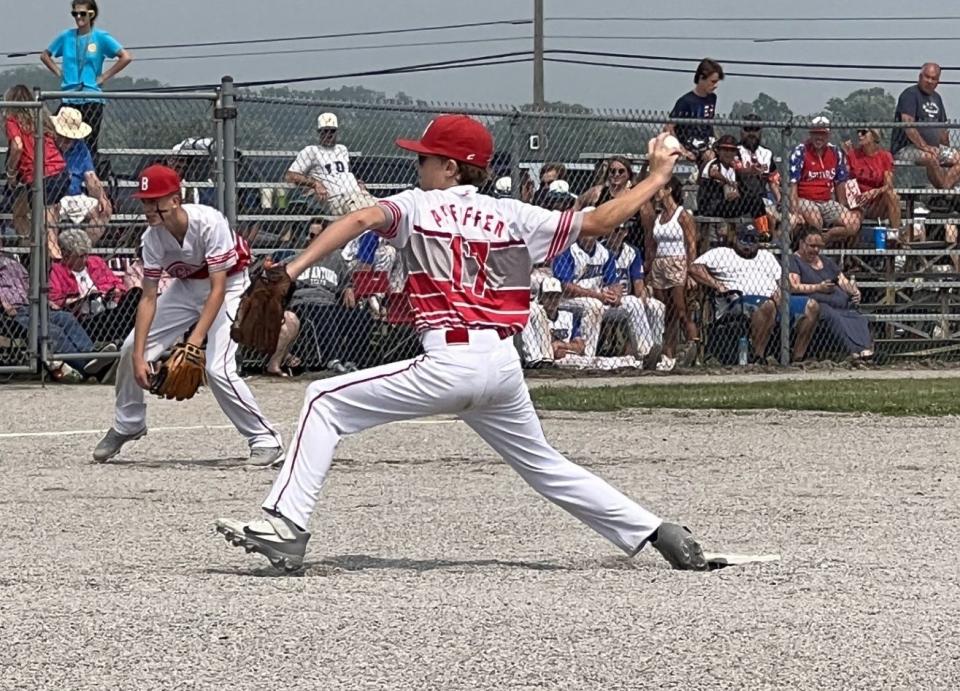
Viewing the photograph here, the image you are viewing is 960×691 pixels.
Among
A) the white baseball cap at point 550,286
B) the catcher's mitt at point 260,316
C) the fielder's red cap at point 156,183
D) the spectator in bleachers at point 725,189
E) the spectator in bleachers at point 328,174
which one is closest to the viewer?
the catcher's mitt at point 260,316

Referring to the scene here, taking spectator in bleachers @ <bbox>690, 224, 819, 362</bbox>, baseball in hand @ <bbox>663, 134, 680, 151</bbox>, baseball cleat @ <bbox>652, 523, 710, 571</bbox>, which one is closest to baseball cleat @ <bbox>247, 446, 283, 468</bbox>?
baseball cleat @ <bbox>652, 523, 710, 571</bbox>

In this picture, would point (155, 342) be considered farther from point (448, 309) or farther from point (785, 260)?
point (785, 260)

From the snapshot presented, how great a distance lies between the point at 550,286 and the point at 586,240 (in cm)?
52

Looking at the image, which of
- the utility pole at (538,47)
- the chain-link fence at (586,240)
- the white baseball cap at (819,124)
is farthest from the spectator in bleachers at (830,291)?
the utility pole at (538,47)

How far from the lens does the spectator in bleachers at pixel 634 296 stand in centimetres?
1658

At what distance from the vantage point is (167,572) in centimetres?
698

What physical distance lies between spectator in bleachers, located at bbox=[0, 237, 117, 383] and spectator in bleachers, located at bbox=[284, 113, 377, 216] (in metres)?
2.14

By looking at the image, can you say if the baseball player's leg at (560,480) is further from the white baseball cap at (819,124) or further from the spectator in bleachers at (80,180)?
the white baseball cap at (819,124)

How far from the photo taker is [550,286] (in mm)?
16109

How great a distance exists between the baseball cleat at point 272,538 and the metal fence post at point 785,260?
36.9 feet

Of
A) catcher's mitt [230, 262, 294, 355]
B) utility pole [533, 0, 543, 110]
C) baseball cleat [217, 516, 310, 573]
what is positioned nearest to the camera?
baseball cleat [217, 516, 310, 573]

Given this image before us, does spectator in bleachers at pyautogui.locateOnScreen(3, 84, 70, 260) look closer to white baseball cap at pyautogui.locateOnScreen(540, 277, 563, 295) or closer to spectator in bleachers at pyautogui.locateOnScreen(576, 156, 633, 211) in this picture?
white baseball cap at pyautogui.locateOnScreen(540, 277, 563, 295)

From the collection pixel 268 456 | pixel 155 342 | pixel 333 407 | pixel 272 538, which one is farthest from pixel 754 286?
pixel 272 538

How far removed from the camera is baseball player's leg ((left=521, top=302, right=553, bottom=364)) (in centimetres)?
1639
